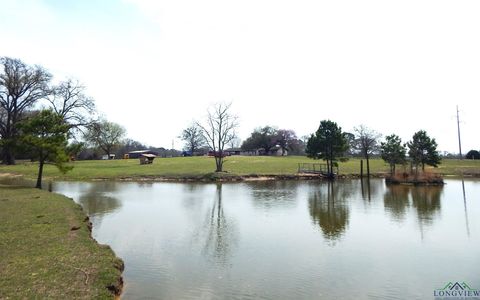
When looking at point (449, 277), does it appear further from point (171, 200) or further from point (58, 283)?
point (171, 200)

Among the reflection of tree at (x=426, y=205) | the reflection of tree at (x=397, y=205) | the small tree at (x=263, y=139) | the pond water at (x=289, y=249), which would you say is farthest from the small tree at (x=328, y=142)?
the small tree at (x=263, y=139)

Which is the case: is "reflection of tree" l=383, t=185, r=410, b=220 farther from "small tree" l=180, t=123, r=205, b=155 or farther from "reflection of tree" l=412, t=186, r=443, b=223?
"small tree" l=180, t=123, r=205, b=155

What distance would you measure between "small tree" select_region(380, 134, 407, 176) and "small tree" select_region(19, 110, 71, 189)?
4212cm

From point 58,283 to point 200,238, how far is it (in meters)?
7.65

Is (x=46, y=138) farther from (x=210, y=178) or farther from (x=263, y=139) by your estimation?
(x=263, y=139)

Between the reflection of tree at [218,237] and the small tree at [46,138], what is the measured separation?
17039 millimetres

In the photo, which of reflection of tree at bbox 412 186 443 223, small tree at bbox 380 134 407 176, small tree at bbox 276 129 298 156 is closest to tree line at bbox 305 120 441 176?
small tree at bbox 380 134 407 176

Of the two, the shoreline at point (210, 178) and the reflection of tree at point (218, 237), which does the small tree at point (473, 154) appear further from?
the reflection of tree at point (218, 237)

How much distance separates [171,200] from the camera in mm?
28812

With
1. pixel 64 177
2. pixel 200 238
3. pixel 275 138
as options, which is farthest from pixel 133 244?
pixel 275 138

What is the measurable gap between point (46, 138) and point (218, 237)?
22.9 m

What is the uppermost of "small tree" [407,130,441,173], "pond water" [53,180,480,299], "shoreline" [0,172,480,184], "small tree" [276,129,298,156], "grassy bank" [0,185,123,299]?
"small tree" [276,129,298,156]

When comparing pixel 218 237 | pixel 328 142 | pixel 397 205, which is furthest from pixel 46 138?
pixel 328 142

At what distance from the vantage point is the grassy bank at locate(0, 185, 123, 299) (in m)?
8.02
